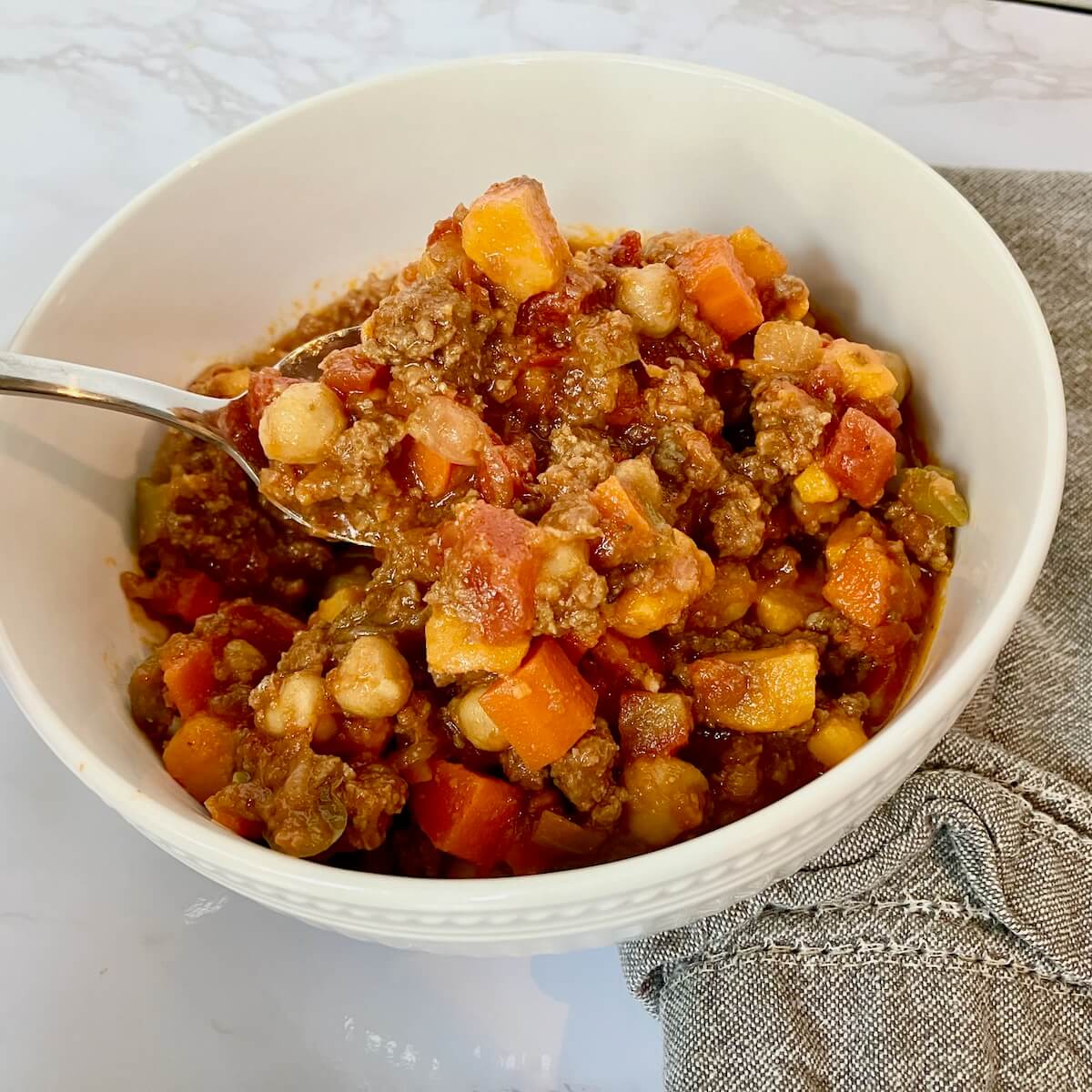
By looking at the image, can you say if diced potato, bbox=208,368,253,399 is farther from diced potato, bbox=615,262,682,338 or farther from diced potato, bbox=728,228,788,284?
diced potato, bbox=728,228,788,284

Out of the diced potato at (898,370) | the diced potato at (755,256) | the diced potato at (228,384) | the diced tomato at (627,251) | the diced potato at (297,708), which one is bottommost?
the diced potato at (297,708)

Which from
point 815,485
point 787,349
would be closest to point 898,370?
point 787,349

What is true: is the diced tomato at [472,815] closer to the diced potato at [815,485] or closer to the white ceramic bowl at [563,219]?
the white ceramic bowl at [563,219]

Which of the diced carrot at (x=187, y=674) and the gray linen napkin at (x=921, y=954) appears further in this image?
the diced carrot at (x=187, y=674)

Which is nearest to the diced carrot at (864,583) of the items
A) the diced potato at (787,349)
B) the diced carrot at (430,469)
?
the diced potato at (787,349)

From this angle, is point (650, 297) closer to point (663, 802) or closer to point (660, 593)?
point (660, 593)

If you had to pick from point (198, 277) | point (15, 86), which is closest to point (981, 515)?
point (198, 277)

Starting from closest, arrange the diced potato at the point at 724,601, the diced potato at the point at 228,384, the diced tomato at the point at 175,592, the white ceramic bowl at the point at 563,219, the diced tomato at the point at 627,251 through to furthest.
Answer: the white ceramic bowl at the point at 563,219, the diced potato at the point at 724,601, the diced tomato at the point at 175,592, the diced tomato at the point at 627,251, the diced potato at the point at 228,384
